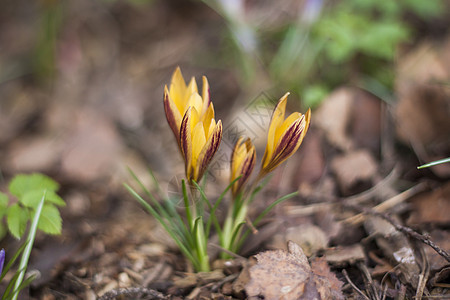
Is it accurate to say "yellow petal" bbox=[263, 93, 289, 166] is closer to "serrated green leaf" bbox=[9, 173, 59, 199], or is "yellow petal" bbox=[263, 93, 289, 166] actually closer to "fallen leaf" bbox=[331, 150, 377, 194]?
"fallen leaf" bbox=[331, 150, 377, 194]

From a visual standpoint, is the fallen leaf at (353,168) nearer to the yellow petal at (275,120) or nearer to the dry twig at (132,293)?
the yellow petal at (275,120)

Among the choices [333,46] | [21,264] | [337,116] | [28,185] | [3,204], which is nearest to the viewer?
[21,264]

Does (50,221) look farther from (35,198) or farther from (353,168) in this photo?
(353,168)

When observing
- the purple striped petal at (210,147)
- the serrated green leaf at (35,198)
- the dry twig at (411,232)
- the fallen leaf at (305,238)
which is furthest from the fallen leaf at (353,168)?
the serrated green leaf at (35,198)

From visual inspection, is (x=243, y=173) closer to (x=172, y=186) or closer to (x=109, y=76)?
(x=172, y=186)

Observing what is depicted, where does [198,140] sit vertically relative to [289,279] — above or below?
above

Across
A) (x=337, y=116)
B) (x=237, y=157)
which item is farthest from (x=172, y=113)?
(x=337, y=116)
